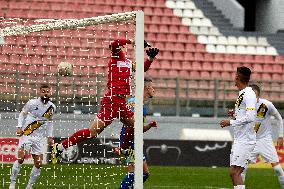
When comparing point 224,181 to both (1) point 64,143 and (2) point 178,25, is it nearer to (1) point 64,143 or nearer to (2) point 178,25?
(1) point 64,143

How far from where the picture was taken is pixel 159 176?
1705cm

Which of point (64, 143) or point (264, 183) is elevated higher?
point (64, 143)

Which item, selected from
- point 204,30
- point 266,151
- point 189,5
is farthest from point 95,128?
point 189,5

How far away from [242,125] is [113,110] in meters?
1.61

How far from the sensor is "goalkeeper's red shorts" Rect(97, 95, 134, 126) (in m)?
10.5

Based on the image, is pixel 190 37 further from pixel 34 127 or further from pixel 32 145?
pixel 32 145

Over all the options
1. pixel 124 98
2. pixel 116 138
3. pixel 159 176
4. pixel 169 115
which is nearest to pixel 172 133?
pixel 169 115

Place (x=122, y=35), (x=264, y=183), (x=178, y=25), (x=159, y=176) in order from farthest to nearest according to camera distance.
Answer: (x=178, y=25)
(x=122, y=35)
(x=159, y=176)
(x=264, y=183)

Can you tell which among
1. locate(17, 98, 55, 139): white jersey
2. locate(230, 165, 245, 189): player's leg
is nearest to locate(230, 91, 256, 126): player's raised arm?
locate(230, 165, 245, 189): player's leg

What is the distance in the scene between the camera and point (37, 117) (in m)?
13.5

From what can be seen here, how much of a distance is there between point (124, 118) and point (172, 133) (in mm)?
11450

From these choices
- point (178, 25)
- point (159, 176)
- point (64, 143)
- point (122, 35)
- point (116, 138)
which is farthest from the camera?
point (178, 25)

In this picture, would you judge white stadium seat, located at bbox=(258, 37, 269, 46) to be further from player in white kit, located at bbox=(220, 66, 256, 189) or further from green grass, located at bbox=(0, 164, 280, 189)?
player in white kit, located at bbox=(220, 66, 256, 189)

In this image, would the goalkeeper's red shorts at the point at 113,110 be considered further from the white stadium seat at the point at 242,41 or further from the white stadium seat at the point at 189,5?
the white stadium seat at the point at 189,5
